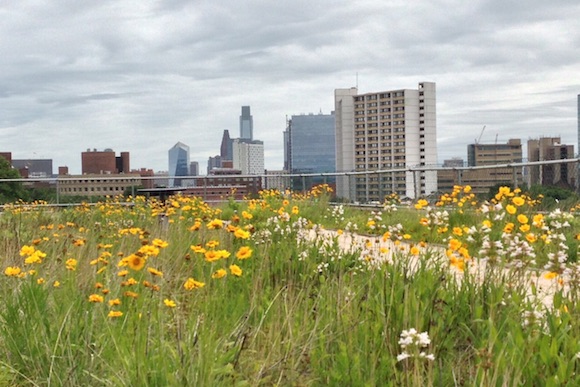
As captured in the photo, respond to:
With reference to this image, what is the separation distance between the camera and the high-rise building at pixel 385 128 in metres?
99.8

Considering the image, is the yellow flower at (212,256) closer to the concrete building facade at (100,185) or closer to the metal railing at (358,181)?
the metal railing at (358,181)

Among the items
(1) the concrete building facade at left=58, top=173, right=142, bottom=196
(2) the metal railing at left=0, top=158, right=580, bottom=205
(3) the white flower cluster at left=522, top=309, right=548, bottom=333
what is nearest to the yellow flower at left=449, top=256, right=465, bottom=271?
(3) the white flower cluster at left=522, top=309, right=548, bottom=333

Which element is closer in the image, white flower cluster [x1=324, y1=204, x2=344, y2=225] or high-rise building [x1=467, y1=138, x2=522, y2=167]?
white flower cluster [x1=324, y1=204, x2=344, y2=225]

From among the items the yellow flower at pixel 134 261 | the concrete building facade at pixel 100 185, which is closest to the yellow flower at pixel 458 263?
the yellow flower at pixel 134 261

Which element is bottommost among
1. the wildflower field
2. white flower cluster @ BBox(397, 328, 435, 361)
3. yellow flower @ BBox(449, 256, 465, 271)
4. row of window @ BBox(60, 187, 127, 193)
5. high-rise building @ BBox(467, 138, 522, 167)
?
the wildflower field

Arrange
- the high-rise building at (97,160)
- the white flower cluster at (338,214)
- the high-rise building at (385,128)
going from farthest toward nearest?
1. the high-rise building at (385,128)
2. the high-rise building at (97,160)
3. the white flower cluster at (338,214)

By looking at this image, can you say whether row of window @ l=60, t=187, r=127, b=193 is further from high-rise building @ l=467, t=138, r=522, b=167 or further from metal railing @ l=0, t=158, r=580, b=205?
high-rise building @ l=467, t=138, r=522, b=167

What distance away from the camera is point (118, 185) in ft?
61.2

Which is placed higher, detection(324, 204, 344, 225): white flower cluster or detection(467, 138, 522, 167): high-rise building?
detection(467, 138, 522, 167): high-rise building

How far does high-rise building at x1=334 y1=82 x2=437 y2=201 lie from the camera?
99.8 meters

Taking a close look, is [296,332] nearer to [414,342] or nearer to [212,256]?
[212,256]

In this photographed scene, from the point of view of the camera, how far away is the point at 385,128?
358 feet

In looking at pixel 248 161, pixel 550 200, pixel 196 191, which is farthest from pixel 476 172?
pixel 248 161

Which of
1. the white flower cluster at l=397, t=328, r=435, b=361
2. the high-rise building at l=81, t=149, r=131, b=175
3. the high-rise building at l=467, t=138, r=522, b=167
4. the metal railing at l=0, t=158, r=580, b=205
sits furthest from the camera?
the high-rise building at l=81, t=149, r=131, b=175
